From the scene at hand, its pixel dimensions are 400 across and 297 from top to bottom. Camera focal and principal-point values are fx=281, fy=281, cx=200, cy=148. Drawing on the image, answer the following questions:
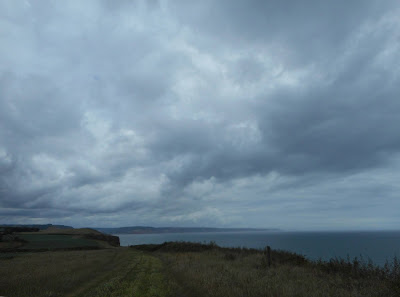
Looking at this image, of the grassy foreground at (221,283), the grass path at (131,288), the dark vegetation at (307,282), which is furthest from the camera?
the grass path at (131,288)

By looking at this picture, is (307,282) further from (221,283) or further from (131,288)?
(131,288)

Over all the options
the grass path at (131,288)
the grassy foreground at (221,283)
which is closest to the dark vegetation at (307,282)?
the grassy foreground at (221,283)

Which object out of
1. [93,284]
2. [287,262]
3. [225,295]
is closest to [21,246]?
[93,284]

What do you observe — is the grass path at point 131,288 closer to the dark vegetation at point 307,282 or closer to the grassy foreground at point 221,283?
the grassy foreground at point 221,283

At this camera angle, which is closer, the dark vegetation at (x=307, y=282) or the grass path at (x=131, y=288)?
the dark vegetation at (x=307, y=282)

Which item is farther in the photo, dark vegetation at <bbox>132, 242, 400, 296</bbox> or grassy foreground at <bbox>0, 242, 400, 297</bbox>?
grassy foreground at <bbox>0, 242, 400, 297</bbox>

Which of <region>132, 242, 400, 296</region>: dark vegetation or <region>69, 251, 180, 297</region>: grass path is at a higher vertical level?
<region>132, 242, 400, 296</region>: dark vegetation

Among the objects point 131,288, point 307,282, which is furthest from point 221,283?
point 131,288

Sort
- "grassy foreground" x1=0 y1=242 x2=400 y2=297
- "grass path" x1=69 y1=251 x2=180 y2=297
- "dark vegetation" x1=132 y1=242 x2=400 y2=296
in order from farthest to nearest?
"grass path" x1=69 y1=251 x2=180 y2=297 < "grassy foreground" x1=0 y1=242 x2=400 y2=297 < "dark vegetation" x1=132 y1=242 x2=400 y2=296

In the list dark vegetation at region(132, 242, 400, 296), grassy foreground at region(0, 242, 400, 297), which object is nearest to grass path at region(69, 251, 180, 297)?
grassy foreground at region(0, 242, 400, 297)

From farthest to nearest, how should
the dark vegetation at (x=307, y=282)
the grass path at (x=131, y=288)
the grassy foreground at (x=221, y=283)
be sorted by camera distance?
1. the grass path at (x=131, y=288)
2. the grassy foreground at (x=221, y=283)
3. the dark vegetation at (x=307, y=282)

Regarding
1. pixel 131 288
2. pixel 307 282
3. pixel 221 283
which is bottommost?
pixel 131 288

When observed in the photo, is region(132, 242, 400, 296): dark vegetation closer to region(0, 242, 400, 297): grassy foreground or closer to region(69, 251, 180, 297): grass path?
region(0, 242, 400, 297): grassy foreground

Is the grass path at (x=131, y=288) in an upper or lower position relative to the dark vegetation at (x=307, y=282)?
lower
